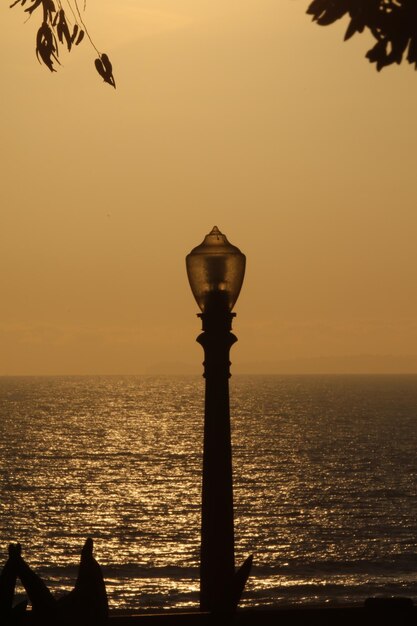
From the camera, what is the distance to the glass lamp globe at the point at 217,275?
695 centimetres

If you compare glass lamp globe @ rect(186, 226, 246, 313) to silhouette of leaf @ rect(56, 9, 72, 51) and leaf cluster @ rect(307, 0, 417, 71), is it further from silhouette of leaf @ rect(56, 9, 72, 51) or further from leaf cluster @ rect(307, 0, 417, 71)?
leaf cluster @ rect(307, 0, 417, 71)

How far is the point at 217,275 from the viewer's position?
274 inches

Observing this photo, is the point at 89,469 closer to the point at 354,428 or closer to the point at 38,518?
the point at 38,518

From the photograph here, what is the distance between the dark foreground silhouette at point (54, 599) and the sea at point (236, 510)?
1260 cm

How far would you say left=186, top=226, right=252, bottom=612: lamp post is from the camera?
646 centimetres

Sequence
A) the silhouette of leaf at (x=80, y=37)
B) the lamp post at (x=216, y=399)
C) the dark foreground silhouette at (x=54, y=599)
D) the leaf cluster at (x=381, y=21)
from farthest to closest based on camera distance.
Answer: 1. the silhouette of leaf at (x=80, y=37)
2. the lamp post at (x=216, y=399)
3. the dark foreground silhouette at (x=54, y=599)
4. the leaf cluster at (x=381, y=21)

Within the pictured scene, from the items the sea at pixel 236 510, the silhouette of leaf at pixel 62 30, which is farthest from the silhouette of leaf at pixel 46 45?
the sea at pixel 236 510

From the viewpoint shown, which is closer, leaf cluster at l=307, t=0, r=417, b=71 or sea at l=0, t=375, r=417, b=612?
leaf cluster at l=307, t=0, r=417, b=71

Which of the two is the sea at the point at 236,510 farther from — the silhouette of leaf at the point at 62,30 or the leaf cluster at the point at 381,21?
the leaf cluster at the point at 381,21

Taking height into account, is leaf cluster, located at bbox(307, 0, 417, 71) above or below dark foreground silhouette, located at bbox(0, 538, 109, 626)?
above

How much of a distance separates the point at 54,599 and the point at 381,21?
2.77 metres

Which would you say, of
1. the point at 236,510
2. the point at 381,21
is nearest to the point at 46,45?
the point at 381,21

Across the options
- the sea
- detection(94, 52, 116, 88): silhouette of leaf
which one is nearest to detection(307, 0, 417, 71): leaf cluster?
detection(94, 52, 116, 88): silhouette of leaf

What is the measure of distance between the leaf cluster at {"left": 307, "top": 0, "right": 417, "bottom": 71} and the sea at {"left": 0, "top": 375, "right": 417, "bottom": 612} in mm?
13906
